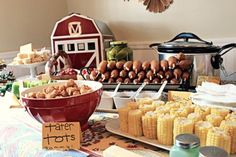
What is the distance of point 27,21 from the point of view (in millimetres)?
2107

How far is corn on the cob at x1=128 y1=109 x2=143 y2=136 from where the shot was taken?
0.84 meters

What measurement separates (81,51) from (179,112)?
1061 mm

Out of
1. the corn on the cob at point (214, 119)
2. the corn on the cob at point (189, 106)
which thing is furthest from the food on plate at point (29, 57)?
the corn on the cob at point (214, 119)

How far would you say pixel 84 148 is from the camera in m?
0.82

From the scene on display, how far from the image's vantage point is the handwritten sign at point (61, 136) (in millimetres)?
812

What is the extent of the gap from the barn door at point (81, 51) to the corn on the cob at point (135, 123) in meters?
0.95

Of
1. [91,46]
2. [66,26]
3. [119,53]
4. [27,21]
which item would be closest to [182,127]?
[119,53]

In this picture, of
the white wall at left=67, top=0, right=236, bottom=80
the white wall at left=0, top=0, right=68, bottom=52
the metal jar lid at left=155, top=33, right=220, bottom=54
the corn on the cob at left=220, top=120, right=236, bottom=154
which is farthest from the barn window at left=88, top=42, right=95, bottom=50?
the corn on the cob at left=220, top=120, right=236, bottom=154

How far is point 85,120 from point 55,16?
4.93ft

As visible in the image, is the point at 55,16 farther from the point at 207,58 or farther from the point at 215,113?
the point at 215,113

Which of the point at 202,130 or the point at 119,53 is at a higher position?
the point at 119,53

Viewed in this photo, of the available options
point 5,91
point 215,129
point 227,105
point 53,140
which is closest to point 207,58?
point 227,105

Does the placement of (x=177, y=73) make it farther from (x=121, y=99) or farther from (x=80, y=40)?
(x=80, y=40)

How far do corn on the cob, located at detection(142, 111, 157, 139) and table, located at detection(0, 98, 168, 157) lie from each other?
0.03 m
